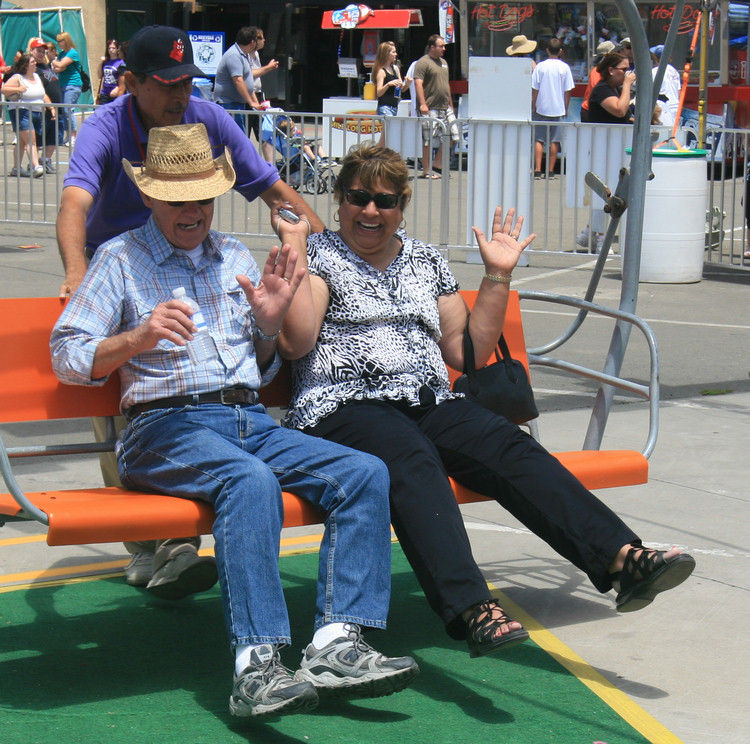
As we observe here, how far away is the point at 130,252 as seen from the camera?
3746mm

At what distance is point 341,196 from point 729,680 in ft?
6.26

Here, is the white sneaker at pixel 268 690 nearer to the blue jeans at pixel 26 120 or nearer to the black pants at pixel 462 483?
Result: the black pants at pixel 462 483

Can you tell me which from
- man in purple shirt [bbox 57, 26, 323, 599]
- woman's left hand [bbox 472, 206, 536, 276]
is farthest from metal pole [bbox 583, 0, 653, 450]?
man in purple shirt [bbox 57, 26, 323, 599]

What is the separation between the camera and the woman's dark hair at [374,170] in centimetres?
404

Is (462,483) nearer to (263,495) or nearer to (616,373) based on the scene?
(263,495)

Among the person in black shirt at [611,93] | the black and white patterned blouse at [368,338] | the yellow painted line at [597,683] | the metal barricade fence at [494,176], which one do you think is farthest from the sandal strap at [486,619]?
the person in black shirt at [611,93]

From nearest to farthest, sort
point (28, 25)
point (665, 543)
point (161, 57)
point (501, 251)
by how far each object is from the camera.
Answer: point (161, 57) < point (501, 251) < point (665, 543) < point (28, 25)

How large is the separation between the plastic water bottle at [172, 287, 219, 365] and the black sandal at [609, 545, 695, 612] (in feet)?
4.43

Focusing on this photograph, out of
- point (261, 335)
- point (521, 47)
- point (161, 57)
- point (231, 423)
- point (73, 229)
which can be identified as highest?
point (521, 47)

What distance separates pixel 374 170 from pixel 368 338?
1.77 ft

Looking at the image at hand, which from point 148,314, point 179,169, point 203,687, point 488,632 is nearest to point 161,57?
point 179,169

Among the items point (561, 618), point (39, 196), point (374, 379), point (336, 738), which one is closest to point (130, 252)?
point (374, 379)

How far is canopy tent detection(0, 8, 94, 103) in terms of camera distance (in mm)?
26422

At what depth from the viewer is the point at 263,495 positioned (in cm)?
337
